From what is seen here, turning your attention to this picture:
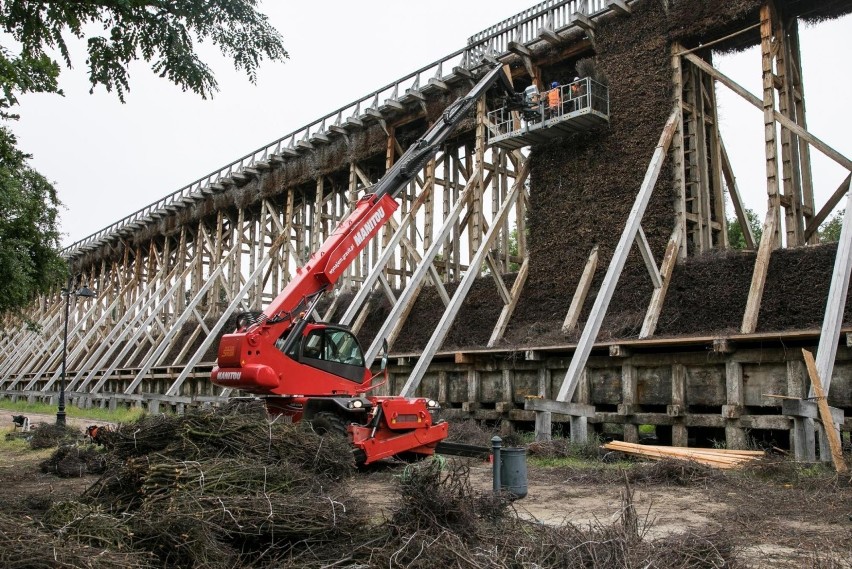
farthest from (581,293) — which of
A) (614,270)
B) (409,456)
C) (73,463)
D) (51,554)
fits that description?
(51,554)

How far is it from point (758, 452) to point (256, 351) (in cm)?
696

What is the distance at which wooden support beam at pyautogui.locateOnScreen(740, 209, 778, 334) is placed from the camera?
12.4 meters

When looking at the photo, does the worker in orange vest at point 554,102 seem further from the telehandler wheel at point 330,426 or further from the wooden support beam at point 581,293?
the telehandler wheel at point 330,426

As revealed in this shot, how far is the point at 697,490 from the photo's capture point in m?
8.45

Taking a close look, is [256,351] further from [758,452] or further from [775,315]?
[775,315]

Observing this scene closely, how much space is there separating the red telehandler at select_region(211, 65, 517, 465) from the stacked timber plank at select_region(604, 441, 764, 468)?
9.34ft

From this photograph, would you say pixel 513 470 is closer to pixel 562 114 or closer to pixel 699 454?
pixel 699 454

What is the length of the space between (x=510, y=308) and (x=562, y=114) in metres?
4.82

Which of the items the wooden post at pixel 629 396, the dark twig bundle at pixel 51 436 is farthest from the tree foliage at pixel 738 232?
the dark twig bundle at pixel 51 436

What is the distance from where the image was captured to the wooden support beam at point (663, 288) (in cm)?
1384

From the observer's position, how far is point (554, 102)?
56.1 ft

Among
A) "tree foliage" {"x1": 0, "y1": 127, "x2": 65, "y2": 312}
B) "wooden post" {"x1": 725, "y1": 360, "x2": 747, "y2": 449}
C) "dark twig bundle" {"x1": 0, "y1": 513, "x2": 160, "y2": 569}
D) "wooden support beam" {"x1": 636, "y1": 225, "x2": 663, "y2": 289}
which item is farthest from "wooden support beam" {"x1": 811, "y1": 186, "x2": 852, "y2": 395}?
"tree foliage" {"x1": 0, "y1": 127, "x2": 65, "y2": 312}

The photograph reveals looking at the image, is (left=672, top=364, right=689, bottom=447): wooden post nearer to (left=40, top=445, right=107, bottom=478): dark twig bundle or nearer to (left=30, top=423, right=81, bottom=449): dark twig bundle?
(left=40, top=445, right=107, bottom=478): dark twig bundle

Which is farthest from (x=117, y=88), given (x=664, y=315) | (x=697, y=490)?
(x=664, y=315)
